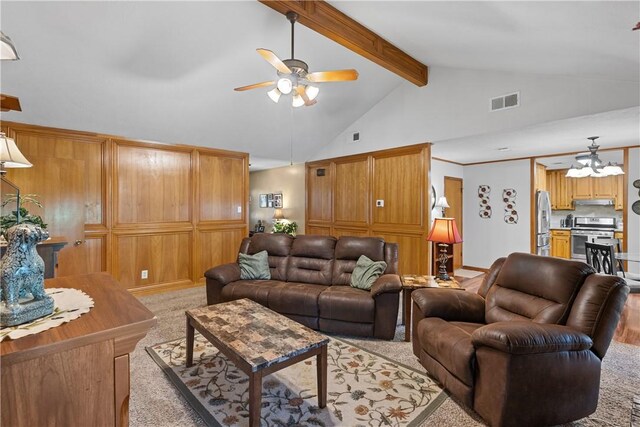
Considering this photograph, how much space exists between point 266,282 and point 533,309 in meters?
2.59

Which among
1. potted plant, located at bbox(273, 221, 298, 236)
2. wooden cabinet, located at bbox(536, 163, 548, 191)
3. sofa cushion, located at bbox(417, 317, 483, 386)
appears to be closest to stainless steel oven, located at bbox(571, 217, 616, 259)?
wooden cabinet, located at bbox(536, 163, 548, 191)

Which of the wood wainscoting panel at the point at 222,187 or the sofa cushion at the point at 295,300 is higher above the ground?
the wood wainscoting panel at the point at 222,187

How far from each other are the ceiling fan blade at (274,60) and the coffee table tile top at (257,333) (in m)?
2.03

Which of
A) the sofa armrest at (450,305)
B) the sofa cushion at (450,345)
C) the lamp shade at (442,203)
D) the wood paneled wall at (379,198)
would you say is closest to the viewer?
the sofa cushion at (450,345)

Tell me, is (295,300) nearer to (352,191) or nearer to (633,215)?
(352,191)

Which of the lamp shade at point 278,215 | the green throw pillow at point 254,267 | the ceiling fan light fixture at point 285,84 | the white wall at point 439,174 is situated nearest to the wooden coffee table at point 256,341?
the green throw pillow at point 254,267

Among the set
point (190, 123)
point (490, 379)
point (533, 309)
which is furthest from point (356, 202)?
point (490, 379)

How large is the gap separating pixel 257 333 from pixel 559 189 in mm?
7695

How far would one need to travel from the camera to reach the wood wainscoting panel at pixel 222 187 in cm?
528

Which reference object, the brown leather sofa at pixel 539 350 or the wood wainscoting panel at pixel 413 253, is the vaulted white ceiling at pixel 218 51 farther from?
the brown leather sofa at pixel 539 350

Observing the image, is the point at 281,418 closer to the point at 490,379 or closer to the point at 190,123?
the point at 490,379

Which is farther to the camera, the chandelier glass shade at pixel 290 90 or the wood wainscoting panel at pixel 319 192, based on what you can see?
the wood wainscoting panel at pixel 319 192

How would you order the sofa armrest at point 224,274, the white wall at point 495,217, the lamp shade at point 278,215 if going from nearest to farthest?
the sofa armrest at point 224,274 → the white wall at point 495,217 → the lamp shade at point 278,215

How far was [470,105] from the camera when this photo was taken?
3.97 metres
